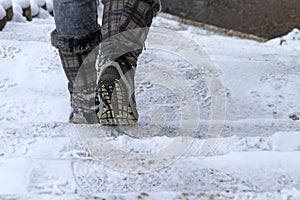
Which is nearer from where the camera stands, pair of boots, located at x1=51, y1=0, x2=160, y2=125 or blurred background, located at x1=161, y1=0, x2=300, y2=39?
pair of boots, located at x1=51, y1=0, x2=160, y2=125

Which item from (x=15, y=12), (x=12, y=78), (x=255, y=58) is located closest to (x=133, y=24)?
(x=12, y=78)

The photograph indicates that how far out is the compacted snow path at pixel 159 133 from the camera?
1195 millimetres

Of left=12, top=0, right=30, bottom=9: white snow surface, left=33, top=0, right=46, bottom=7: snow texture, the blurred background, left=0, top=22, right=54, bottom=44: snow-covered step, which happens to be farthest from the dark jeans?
the blurred background

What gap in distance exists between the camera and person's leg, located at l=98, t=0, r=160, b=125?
1574 millimetres

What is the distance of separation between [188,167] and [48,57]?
1.39 meters

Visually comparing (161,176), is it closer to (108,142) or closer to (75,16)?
(108,142)

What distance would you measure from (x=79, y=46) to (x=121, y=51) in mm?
132

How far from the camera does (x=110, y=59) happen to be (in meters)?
1.58

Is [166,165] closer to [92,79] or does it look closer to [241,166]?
[241,166]

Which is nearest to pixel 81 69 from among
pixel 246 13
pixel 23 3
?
pixel 23 3

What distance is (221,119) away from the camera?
207cm

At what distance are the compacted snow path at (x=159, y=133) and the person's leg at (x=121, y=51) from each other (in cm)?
6

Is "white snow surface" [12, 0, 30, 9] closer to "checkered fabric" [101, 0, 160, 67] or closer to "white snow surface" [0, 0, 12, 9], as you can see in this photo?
"white snow surface" [0, 0, 12, 9]

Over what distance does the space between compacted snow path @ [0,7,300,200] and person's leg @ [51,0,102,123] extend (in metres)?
0.08
